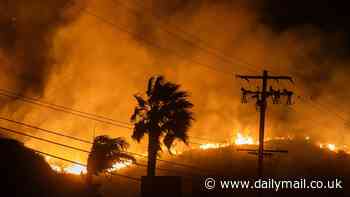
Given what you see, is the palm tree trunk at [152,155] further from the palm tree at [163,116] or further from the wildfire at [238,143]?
the wildfire at [238,143]

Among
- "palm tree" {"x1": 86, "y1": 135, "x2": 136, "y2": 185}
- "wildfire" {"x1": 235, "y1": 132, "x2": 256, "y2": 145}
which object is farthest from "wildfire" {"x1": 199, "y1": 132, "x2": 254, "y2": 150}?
"palm tree" {"x1": 86, "y1": 135, "x2": 136, "y2": 185}

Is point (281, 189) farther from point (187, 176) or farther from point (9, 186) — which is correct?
point (9, 186)

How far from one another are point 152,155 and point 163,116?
454 cm

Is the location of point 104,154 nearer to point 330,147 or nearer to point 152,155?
point 152,155

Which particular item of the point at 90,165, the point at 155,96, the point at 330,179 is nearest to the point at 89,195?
the point at 90,165

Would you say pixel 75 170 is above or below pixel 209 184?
above

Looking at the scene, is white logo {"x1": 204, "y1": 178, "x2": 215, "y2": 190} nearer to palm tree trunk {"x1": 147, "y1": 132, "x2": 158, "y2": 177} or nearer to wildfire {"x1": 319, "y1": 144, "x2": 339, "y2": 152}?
palm tree trunk {"x1": 147, "y1": 132, "x2": 158, "y2": 177}

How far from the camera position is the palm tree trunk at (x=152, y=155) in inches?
1966

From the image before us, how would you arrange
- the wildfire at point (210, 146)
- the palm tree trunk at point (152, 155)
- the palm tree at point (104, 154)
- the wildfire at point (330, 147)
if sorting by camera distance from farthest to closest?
the wildfire at point (330, 147) → the wildfire at point (210, 146) → the palm tree at point (104, 154) → the palm tree trunk at point (152, 155)

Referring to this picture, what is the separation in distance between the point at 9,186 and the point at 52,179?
4546mm

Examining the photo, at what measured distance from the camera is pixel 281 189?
80688 millimetres

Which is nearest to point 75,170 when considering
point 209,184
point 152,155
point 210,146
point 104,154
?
point 209,184

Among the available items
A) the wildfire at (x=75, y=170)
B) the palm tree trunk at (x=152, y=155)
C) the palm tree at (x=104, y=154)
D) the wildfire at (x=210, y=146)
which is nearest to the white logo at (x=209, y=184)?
the palm tree at (x=104, y=154)

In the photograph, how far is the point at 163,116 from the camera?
177ft
